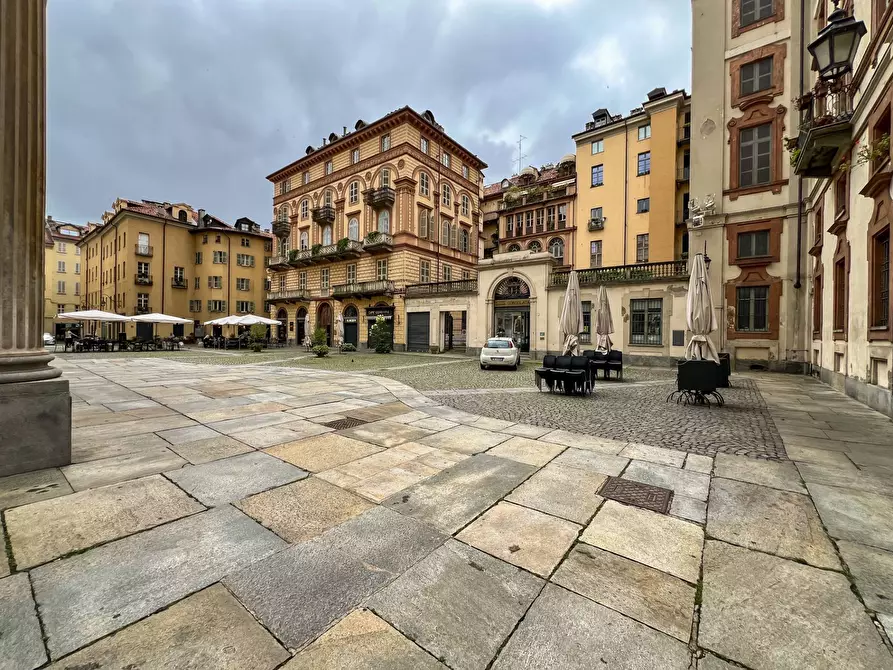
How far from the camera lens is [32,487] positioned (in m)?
3.51

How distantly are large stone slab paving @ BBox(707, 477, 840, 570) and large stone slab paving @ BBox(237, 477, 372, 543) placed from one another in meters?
2.99

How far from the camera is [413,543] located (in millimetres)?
2766

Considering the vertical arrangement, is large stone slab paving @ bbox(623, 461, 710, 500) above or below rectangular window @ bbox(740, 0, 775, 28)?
below

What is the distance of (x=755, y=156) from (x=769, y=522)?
2017 cm

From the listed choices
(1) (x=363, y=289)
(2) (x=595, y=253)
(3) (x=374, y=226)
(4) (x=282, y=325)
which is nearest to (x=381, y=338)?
(1) (x=363, y=289)

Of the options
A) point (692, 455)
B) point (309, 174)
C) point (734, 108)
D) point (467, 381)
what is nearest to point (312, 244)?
point (309, 174)

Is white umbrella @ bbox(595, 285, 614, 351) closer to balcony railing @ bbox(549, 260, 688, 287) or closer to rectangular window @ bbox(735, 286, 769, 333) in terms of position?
balcony railing @ bbox(549, 260, 688, 287)

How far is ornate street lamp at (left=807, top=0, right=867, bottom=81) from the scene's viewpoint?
21.1 feet

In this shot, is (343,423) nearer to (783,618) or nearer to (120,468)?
(120,468)

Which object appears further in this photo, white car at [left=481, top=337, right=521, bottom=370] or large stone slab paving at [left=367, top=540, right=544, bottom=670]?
white car at [left=481, top=337, right=521, bottom=370]

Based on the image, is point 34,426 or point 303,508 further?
point 34,426

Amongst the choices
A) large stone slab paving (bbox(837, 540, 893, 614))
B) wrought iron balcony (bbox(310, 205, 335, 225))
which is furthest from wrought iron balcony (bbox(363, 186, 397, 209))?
large stone slab paving (bbox(837, 540, 893, 614))

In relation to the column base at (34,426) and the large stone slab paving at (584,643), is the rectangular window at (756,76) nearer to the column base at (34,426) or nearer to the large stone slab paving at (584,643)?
the large stone slab paving at (584,643)

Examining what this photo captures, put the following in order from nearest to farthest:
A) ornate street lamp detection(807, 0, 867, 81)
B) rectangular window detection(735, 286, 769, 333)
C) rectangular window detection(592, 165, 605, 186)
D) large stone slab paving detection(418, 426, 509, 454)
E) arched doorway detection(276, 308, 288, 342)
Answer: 1. large stone slab paving detection(418, 426, 509, 454)
2. ornate street lamp detection(807, 0, 867, 81)
3. rectangular window detection(735, 286, 769, 333)
4. rectangular window detection(592, 165, 605, 186)
5. arched doorway detection(276, 308, 288, 342)
